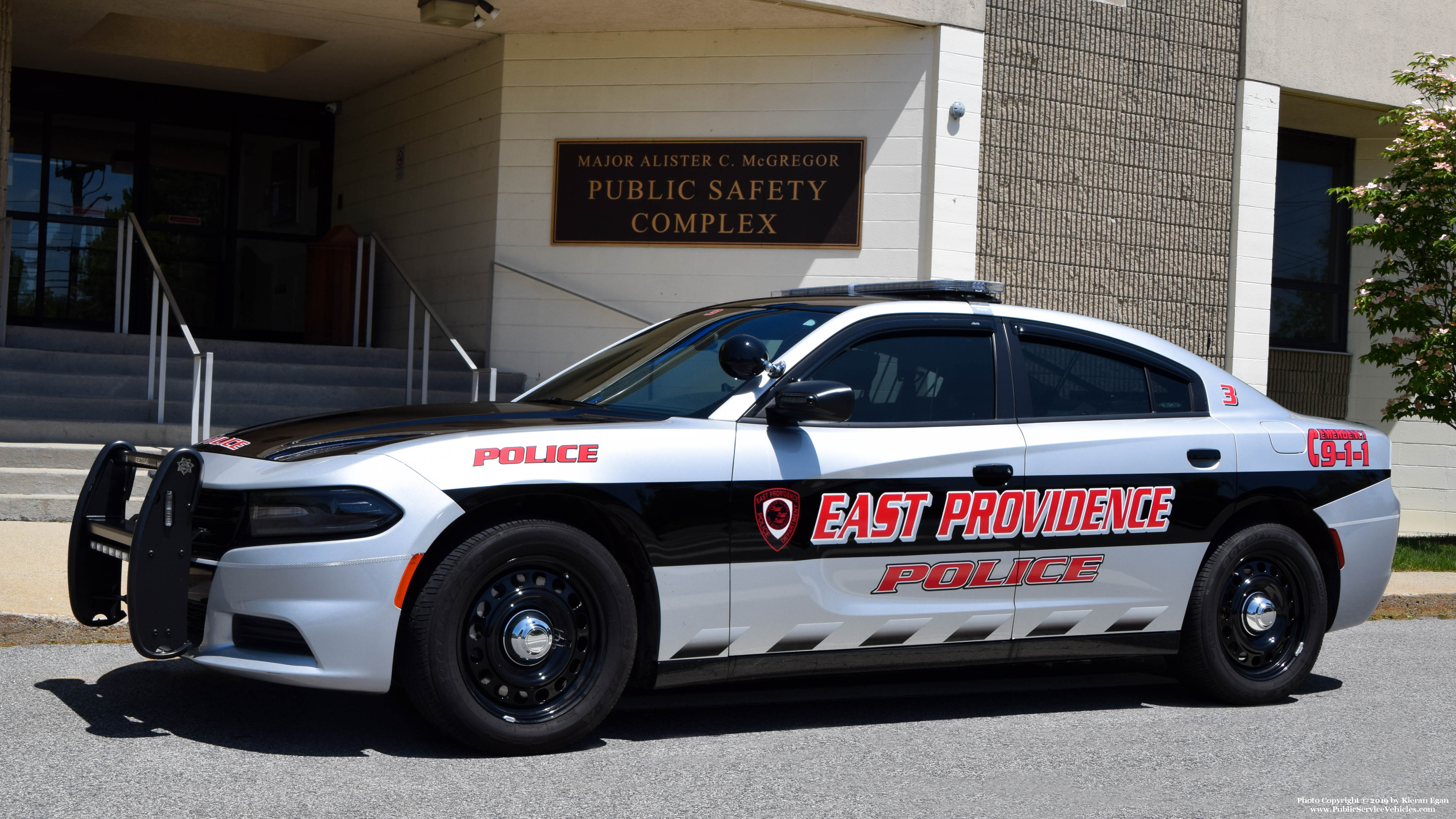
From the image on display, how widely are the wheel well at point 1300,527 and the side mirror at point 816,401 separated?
192 cm

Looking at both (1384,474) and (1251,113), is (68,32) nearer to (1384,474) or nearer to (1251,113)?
(1251,113)

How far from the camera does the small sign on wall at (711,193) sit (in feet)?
41.9

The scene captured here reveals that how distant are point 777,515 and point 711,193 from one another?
845 centimetres

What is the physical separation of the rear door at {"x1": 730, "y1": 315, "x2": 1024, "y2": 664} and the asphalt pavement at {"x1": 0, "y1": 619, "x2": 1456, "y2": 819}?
43cm

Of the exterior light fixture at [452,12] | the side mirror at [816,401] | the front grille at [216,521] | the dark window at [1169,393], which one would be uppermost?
the exterior light fixture at [452,12]

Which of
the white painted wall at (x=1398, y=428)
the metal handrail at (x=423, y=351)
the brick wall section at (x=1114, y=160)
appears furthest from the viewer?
the white painted wall at (x=1398, y=428)

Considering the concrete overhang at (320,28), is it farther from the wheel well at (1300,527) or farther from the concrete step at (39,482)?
the wheel well at (1300,527)

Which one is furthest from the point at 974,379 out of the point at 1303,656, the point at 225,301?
the point at 225,301

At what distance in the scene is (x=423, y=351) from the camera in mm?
12930

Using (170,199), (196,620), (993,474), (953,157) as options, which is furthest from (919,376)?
(170,199)

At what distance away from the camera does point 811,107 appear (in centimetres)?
1278

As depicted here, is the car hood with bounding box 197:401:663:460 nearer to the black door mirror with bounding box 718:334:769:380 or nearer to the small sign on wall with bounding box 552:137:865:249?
the black door mirror with bounding box 718:334:769:380

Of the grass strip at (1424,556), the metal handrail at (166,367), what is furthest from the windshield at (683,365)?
the grass strip at (1424,556)

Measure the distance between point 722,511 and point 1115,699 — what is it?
2.26 meters
